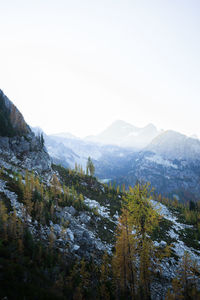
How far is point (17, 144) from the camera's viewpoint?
5919cm

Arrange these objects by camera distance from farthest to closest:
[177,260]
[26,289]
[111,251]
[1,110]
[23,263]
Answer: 1. [1,110]
2. [177,260]
3. [111,251]
4. [23,263]
5. [26,289]

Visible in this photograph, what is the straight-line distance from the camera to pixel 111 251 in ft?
75.0

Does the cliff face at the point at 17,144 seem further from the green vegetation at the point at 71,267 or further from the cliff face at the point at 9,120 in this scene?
the green vegetation at the point at 71,267

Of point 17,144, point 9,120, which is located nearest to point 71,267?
point 17,144

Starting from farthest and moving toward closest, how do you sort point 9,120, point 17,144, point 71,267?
1. point 9,120
2. point 17,144
3. point 71,267

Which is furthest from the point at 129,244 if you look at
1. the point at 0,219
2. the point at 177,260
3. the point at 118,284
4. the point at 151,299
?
the point at 177,260

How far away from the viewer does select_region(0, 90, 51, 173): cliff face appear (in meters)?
53.7

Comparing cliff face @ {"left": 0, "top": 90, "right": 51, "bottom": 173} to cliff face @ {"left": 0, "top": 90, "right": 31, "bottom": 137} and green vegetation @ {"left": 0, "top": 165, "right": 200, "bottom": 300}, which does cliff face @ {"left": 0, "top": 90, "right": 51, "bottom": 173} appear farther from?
green vegetation @ {"left": 0, "top": 165, "right": 200, "bottom": 300}

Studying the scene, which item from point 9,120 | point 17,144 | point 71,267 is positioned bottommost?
point 71,267

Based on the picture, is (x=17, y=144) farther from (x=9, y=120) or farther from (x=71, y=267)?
(x=71, y=267)

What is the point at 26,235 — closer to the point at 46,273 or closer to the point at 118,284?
the point at 46,273

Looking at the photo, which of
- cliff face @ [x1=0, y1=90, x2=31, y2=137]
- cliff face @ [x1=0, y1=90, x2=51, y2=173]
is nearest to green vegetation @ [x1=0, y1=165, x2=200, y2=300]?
cliff face @ [x1=0, y1=90, x2=51, y2=173]

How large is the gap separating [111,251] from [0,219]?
17.6 m

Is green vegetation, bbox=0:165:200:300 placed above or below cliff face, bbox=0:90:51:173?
below
